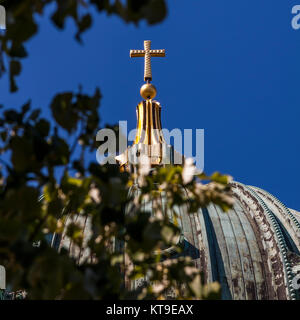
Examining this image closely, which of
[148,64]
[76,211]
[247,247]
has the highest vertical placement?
[148,64]

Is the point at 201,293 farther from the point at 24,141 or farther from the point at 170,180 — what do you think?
the point at 24,141

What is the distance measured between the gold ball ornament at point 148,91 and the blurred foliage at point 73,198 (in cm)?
2184

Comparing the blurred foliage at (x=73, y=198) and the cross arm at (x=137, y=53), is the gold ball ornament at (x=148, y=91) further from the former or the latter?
the blurred foliage at (x=73, y=198)

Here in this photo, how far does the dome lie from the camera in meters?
19.0

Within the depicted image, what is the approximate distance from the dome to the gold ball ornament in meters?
6.70

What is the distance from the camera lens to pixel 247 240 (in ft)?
Result: 68.1

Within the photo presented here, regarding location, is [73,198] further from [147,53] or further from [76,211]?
[147,53]

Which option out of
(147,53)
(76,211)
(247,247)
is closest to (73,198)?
(76,211)

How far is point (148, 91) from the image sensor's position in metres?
26.7

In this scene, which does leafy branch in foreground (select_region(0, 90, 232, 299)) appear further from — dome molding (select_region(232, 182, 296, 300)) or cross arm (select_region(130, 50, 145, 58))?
cross arm (select_region(130, 50, 145, 58))

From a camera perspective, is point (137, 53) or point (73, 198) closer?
point (73, 198)

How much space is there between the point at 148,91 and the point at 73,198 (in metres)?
22.1

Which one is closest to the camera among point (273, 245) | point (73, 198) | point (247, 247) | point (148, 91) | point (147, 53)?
point (73, 198)
